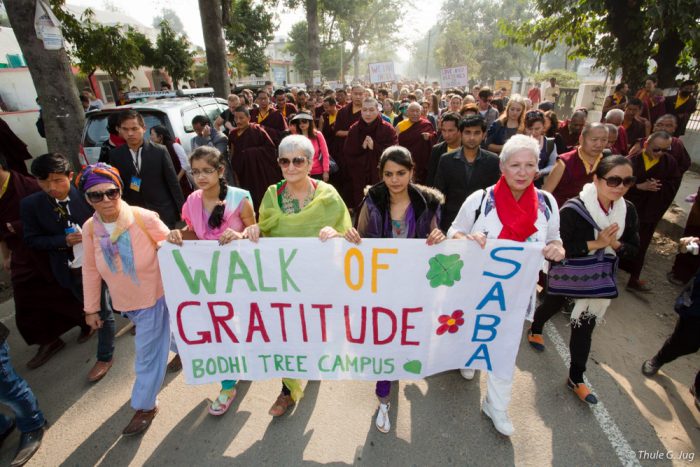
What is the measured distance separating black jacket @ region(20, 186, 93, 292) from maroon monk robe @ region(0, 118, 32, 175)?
14.9 feet

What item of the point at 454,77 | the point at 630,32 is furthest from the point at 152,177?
the point at 630,32

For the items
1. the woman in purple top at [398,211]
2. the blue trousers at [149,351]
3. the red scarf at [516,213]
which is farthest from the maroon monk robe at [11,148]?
the red scarf at [516,213]

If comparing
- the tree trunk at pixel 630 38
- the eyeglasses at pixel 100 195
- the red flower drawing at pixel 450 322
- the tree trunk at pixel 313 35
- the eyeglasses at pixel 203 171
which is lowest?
the red flower drawing at pixel 450 322

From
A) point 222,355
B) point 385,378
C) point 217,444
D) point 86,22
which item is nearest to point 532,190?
point 385,378

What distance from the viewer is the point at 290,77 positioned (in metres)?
50.8

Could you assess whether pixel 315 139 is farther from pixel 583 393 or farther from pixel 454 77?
pixel 454 77

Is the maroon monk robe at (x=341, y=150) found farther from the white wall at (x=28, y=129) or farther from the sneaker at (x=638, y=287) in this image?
the white wall at (x=28, y=129)

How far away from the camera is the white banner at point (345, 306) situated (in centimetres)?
218

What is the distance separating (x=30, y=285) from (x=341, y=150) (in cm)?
485

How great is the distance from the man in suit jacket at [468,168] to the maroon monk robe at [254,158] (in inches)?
116

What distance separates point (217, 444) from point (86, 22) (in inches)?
539

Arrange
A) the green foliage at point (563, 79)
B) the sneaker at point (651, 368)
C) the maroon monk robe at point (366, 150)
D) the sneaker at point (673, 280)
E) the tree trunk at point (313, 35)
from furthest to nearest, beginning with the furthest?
the green foliage at point (563, 79), the tree trunk at point (313, 35), the maroon monk robe at point (366, 150), the sneaker at point (673, 280), the sneaker at point (651, 368)

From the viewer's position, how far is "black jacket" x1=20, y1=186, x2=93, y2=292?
2781mm

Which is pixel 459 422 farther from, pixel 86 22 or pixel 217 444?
pixel 86 22
